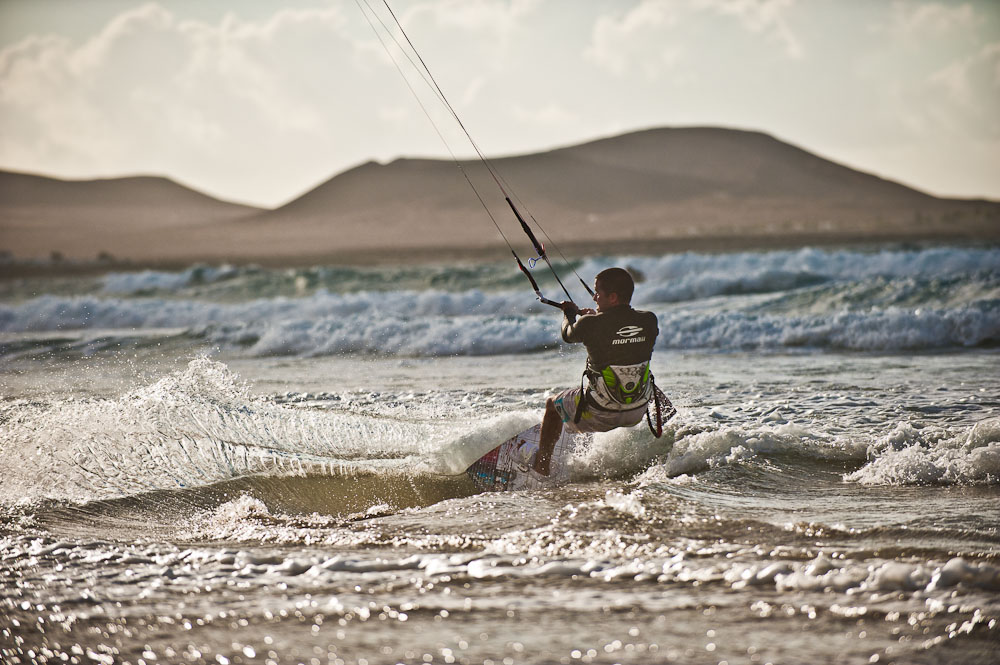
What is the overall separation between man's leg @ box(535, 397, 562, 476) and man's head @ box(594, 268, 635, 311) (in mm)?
885

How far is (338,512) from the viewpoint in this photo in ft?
19.7

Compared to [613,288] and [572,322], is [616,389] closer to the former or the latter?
[572,322]

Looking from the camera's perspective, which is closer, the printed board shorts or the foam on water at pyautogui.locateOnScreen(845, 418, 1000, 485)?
the foam on water at pyautogui.locateOnScreen(845, 418, 1000, 485)

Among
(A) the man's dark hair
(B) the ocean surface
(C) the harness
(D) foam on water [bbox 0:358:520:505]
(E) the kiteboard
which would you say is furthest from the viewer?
(D) foam on water [bbox 0:358:520:505]

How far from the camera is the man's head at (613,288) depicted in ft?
19.6

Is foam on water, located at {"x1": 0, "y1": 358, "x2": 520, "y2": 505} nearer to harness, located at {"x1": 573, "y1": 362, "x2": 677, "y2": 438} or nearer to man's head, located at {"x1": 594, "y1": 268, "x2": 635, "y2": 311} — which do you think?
harness, located at {"x1": 573, "y1": 362, "x2": 677, "y2": 438}

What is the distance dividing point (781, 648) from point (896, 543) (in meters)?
1.53

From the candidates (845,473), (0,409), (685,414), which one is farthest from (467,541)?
(0,409)

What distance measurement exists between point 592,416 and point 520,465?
68 centimetres

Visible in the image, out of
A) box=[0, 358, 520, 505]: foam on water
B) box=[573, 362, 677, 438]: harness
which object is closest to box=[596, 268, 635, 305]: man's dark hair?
box=[573, 362, 677, 438]: harness

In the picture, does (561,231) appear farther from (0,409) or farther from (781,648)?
(781,648)

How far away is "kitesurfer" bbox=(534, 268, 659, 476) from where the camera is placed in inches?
236

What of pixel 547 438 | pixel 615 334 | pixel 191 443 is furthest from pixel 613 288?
pixel 191 443

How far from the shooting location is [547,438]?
649 cm
